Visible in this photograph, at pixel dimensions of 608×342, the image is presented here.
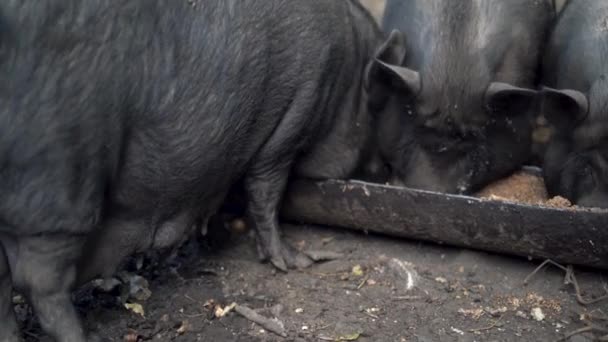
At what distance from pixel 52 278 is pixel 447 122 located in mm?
1776

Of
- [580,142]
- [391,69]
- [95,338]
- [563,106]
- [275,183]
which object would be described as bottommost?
[95,338]

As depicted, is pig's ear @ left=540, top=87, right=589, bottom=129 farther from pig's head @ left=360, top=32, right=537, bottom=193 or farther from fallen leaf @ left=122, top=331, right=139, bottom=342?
fallen leaf @ left=122, top=331, right=139, bottom=342

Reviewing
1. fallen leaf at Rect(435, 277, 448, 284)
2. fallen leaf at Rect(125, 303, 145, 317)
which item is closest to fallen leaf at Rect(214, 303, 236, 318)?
fallen leaf at Rect(125, 303, 145, 317)

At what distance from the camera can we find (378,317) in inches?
133

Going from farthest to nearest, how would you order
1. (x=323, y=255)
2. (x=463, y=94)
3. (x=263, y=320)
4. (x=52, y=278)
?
1. (x=323, y=255)
2. (x=463, y=94)
3. (x=263, y=320)
4. (x=52, y=278)

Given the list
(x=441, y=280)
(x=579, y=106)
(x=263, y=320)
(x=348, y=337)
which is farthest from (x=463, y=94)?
(x=263, y=320)

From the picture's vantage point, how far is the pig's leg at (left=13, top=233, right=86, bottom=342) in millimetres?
2842

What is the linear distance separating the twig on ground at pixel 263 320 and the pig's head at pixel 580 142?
4.47ft

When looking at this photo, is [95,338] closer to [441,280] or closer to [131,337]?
[131,337]

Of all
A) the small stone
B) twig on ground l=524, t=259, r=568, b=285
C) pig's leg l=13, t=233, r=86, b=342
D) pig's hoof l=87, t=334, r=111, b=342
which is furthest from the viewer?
twig on ground l=524, t=259, r=568, b=285

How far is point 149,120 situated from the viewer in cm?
301

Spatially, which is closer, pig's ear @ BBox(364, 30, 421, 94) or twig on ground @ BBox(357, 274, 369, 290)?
twig on ground @ BBox(357, 274, 369, 290)

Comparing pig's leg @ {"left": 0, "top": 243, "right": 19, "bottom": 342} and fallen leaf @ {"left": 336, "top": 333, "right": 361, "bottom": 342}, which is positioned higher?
pig's leg @ {"left": 0, "top": 243, "right": 19, "bottom": 342}

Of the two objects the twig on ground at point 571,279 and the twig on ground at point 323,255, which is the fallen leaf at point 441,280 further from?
the twig on ground at point 323,255
